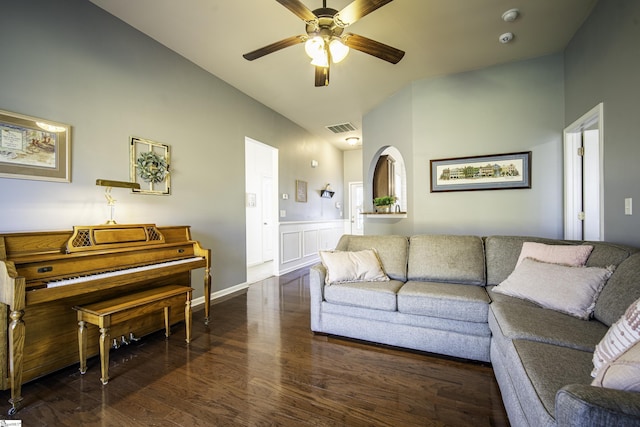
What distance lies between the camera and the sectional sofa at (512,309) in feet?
3.01

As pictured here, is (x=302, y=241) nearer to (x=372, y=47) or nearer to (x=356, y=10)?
(x=372, y=47)

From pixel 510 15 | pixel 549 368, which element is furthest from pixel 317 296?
pixel 510 15

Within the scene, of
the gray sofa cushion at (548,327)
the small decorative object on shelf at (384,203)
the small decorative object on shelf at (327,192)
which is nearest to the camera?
the gray sofa cushion at (548,327)

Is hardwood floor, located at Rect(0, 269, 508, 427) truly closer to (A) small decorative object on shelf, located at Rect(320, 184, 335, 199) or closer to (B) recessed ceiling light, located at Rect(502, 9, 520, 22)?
(B) recessed ceiling light, located at Rect(502, 9, 520, 22)

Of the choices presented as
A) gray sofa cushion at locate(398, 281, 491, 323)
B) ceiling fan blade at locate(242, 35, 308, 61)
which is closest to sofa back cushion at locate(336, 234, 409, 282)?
gray sofa cushion at locate(398, 281, 491, 323)

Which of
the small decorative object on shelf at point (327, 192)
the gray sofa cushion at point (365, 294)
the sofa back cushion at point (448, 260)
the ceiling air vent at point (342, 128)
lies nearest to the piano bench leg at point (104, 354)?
the gray sofa cushion at point (365, 294)

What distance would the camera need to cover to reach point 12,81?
1880 mm

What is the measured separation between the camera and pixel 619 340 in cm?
100

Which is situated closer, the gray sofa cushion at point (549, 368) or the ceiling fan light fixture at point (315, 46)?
the gray sofa cushion at point (549, 368)

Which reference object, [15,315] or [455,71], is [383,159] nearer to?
[455,71]

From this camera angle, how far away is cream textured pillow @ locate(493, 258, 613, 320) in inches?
64.1

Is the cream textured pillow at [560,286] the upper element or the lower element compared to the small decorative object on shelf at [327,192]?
lower

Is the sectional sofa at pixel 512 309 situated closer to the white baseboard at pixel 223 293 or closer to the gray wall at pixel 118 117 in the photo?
the white baseboard at pixel 223 293

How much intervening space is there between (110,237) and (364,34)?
2.93 meters
